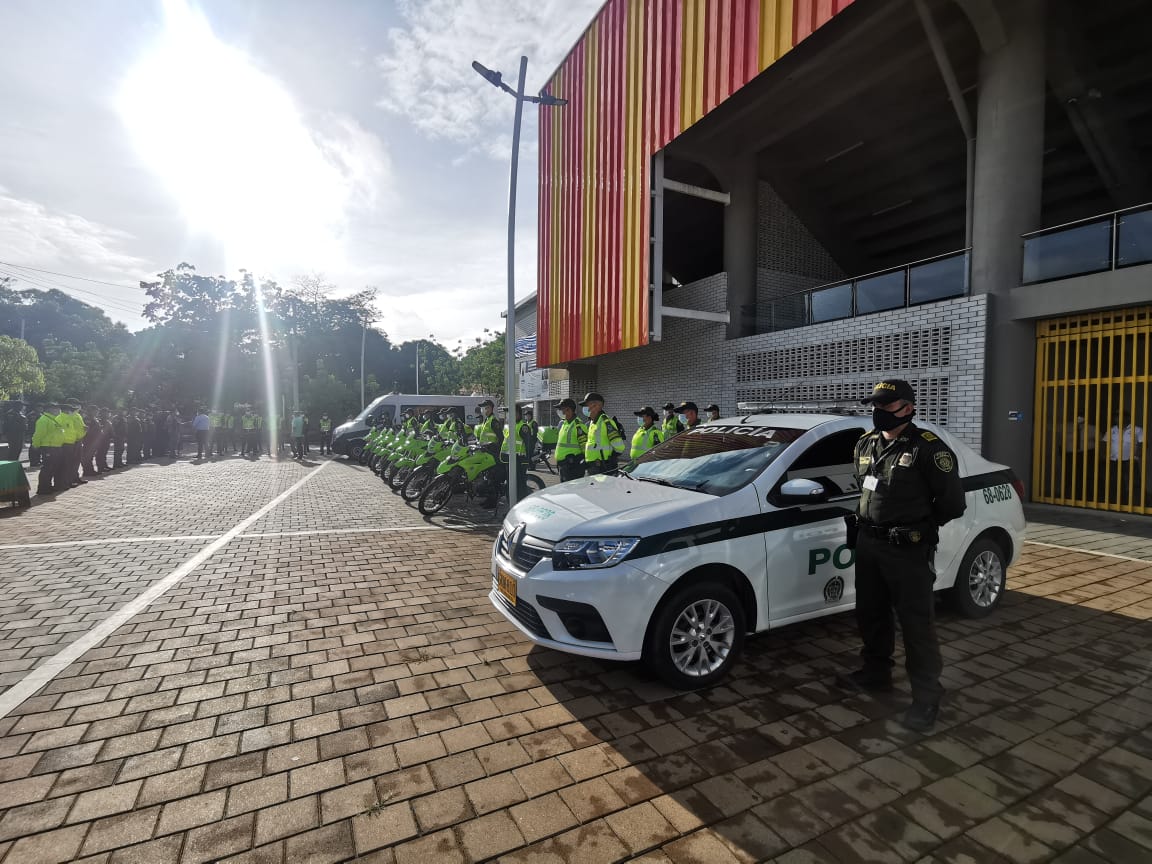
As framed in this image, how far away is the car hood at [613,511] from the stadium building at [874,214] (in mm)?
2151

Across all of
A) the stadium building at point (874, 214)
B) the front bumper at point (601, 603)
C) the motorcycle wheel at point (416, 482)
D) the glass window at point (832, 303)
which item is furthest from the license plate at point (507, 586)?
the glass window at point (832, 303)

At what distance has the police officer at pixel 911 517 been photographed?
9.91 ft

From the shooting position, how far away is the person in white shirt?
875cm

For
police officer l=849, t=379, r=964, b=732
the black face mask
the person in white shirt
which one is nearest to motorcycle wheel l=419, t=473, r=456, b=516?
police officer l=849, t=379, r=964, b=732

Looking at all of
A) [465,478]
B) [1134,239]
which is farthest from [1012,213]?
[465,478]

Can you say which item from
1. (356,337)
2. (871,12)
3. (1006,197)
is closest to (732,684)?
(1006,197)

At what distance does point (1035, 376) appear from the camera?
9750mm

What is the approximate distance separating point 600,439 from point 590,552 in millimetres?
→ 4818

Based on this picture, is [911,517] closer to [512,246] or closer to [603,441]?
[603,441]

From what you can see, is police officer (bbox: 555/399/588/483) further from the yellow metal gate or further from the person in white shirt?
the person in white shirt

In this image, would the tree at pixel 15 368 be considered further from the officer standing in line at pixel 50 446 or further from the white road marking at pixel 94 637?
the white road marking at pixel 94 637

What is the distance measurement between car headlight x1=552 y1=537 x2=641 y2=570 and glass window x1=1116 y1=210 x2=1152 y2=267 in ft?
32.2

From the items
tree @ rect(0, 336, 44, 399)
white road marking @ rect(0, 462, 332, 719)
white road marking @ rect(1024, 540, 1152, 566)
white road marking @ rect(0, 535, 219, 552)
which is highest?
tree @ rect(0, 336, 44, 399)

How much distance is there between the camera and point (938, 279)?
10.7 meters
